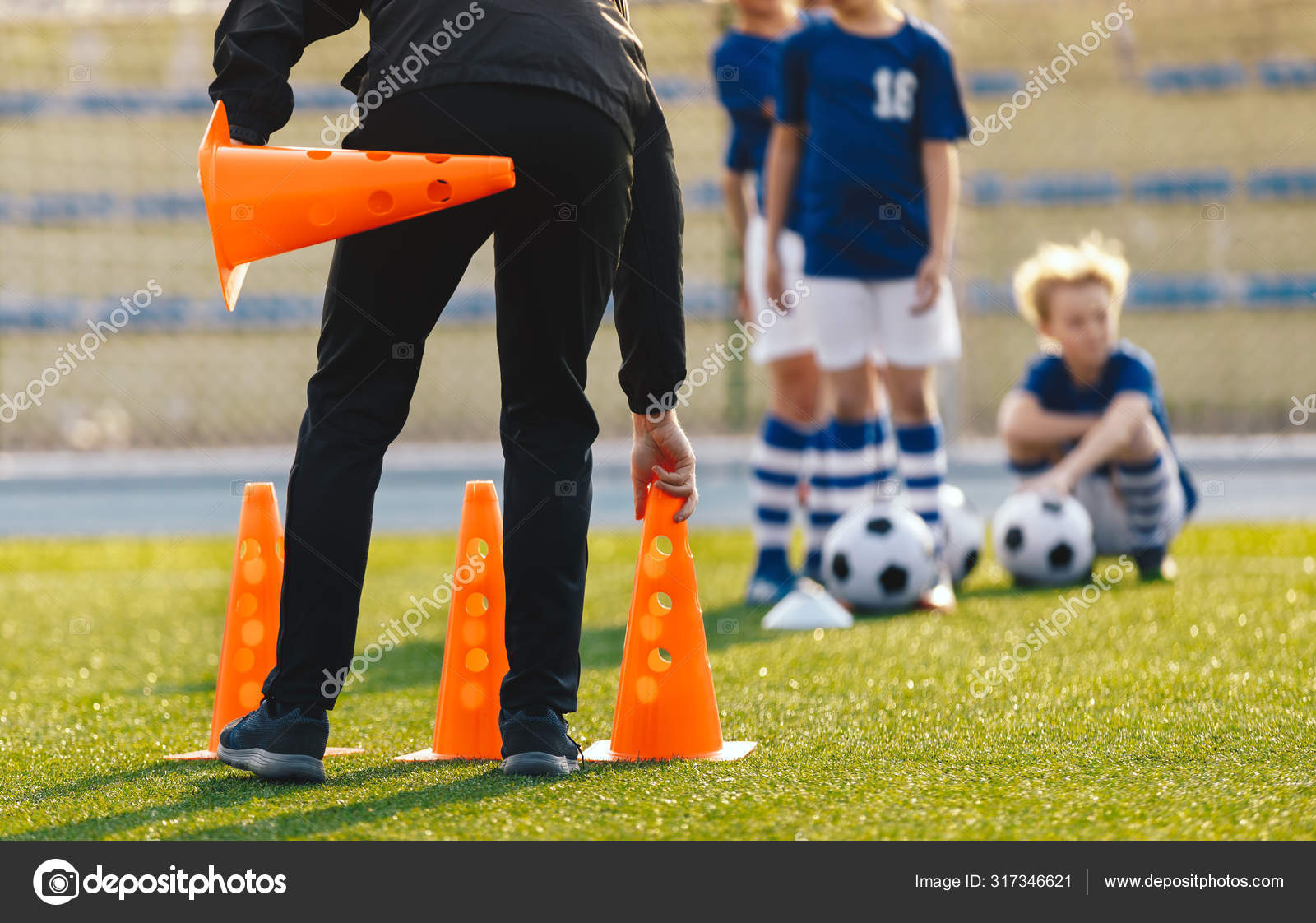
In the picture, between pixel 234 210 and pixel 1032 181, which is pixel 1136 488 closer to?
pixel 234 210

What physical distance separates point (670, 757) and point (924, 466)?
2.23 meters

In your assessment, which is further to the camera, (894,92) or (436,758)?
(894,92)

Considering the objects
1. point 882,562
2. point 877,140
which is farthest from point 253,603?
point 877,140

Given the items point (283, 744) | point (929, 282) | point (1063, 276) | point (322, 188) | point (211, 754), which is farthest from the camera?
point (1063, 276)

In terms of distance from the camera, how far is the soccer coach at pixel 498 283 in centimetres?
200

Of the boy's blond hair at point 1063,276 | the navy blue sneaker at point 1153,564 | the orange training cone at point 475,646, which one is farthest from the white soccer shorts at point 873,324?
the orange training cone at point 475,646

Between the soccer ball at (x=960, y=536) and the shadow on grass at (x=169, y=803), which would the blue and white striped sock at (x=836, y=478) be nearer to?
the soccer ball at (x=960, y=536)

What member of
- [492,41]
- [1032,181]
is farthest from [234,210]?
[1032,181]

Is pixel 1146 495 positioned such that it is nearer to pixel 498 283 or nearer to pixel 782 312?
pixel 782 312

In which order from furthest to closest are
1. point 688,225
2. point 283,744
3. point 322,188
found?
point 688,225
point 283,744
point 322,188

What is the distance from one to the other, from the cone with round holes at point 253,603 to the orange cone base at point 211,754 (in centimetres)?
11

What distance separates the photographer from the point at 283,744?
2061 millimetres

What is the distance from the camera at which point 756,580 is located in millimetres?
4414
